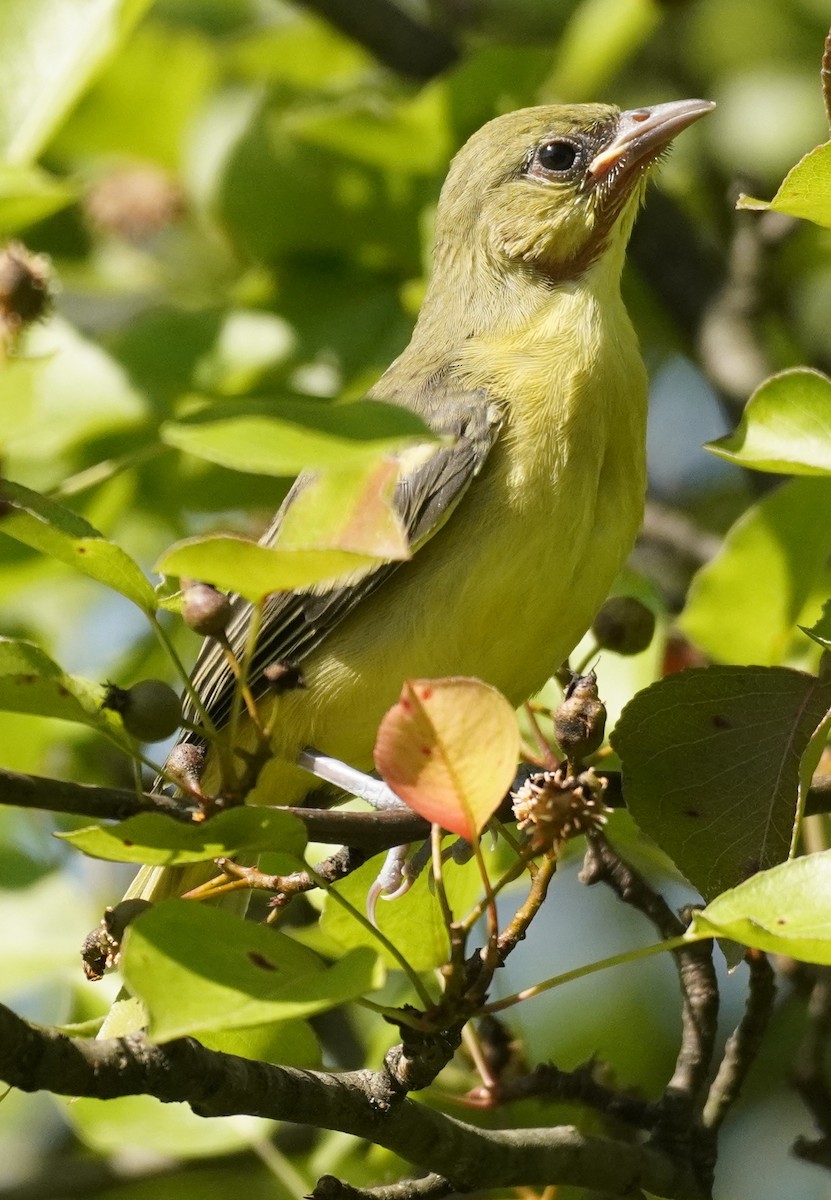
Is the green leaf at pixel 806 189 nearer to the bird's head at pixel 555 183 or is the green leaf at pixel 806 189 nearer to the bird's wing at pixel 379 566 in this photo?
the bird's wing at pixel 379 566

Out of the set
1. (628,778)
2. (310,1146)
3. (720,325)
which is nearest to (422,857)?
(628,778)

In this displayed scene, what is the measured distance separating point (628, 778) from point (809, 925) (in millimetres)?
913

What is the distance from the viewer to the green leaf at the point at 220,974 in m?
2.22

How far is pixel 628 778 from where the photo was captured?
3.33m

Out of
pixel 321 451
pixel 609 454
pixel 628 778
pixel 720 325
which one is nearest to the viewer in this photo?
pixel 321 451

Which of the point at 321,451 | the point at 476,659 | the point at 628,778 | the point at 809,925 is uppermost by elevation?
the point at 321,451

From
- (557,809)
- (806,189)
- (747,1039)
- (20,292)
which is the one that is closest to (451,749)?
(557,809)

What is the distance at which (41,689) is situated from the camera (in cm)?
266

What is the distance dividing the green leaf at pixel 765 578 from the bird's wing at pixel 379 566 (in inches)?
26.7

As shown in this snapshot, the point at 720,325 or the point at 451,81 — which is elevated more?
the point at 451,81

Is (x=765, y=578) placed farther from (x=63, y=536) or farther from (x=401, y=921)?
(x=63, y=536)

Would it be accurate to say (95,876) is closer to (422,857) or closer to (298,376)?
(298,376)

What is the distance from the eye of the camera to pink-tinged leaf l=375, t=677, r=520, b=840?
A: 2.60 metres

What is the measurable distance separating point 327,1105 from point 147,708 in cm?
80
